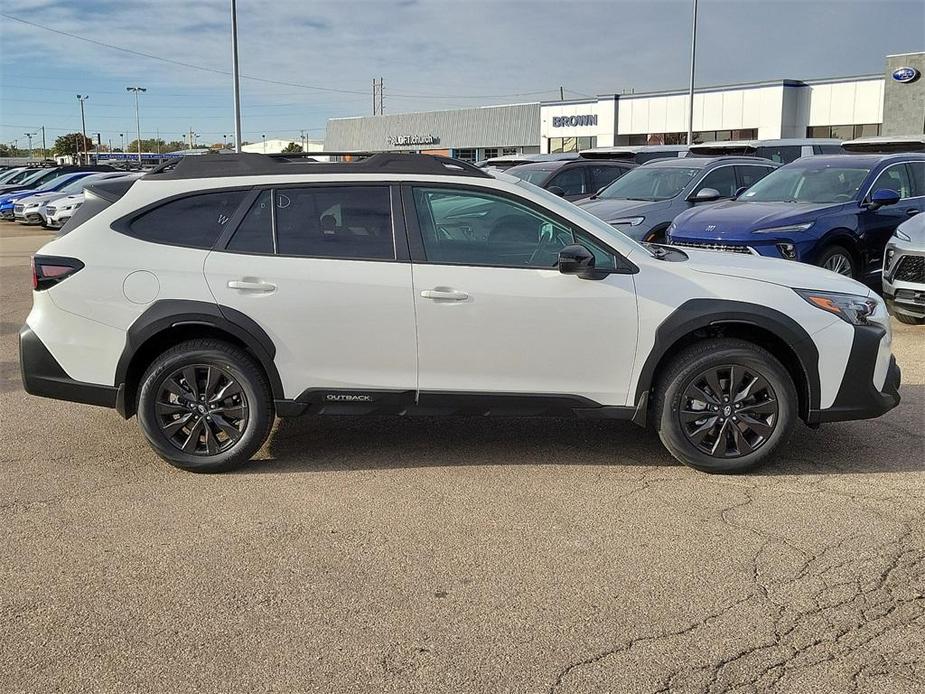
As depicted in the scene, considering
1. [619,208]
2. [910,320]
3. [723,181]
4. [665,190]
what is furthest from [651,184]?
[910,320]

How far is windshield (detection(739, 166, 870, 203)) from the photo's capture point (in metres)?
10.7

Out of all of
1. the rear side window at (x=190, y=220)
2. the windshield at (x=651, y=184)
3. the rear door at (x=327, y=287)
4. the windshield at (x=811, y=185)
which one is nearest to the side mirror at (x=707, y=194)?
the windshield at (x=811, y=185)

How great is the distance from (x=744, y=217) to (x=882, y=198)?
64.4 inches

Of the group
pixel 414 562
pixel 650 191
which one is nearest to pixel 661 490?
pixel 414 562

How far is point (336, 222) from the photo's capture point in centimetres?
527

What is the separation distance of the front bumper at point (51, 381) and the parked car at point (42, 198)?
2101 centimetres

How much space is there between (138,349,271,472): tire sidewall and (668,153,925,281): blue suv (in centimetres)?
614

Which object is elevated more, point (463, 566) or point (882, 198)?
point (882, 198)

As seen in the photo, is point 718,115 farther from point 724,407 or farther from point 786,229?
point 724,407

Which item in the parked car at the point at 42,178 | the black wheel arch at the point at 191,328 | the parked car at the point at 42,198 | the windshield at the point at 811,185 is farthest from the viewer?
the parked car at the point at 42,178

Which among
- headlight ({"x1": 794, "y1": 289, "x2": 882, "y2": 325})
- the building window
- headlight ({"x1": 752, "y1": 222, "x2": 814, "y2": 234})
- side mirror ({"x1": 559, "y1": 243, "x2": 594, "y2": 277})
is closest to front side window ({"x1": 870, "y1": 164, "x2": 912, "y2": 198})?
headlight ({"x1": 752, "y1": 222, "x2": 814, "y2": 234})

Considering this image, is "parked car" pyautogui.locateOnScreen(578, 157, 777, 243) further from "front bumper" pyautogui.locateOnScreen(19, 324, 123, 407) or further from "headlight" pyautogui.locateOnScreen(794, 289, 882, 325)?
"front bumper" pyautogui.locateOnScreen(19, 324, 123, 407)

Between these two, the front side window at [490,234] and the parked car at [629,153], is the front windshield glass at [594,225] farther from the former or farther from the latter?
the parked car at [629,153]

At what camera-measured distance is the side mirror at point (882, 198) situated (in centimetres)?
1027
